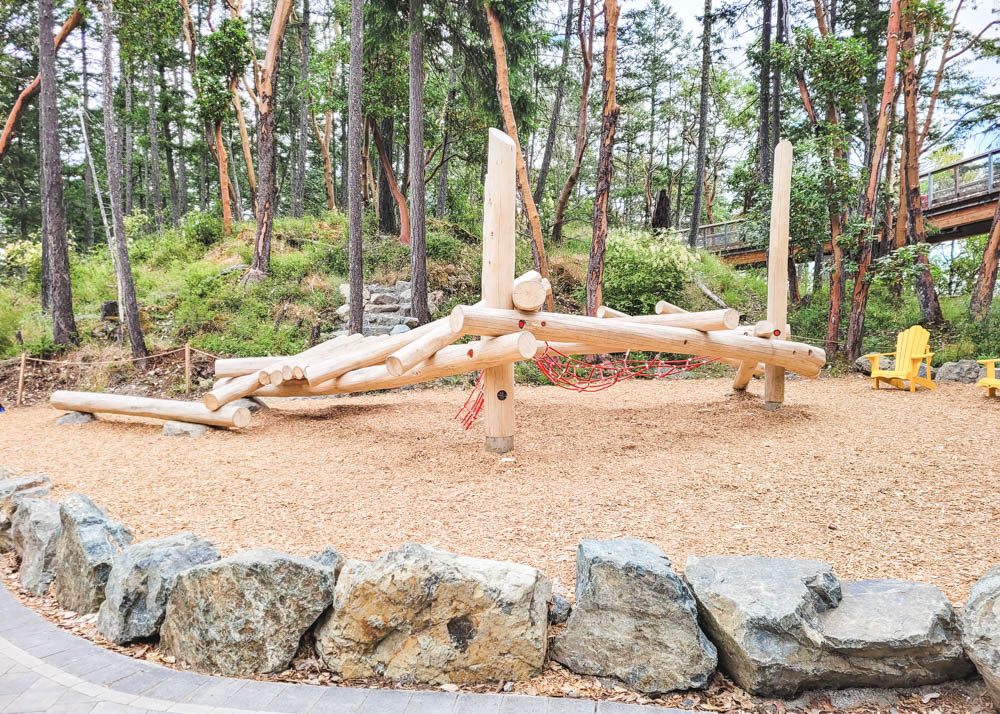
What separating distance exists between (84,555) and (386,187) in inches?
510

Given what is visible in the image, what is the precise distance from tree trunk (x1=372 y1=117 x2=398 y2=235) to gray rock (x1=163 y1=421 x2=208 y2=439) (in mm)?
8517

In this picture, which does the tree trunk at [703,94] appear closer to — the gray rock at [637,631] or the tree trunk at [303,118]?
the tree trunk at [303,118]

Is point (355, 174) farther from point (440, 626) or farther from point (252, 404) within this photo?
point (440, 626)

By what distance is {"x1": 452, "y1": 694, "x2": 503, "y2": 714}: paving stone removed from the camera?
1837 millimetres

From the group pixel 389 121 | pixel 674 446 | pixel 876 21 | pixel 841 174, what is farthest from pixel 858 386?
pixel 389 121

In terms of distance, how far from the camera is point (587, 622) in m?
2.07

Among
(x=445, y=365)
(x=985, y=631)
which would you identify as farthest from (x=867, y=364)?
(x=985, y=631)

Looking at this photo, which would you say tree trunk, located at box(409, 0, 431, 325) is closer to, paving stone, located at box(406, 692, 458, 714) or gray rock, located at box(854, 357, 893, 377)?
gray rock, located at box(854, 357, 893, 377)

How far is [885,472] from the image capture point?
403 cm

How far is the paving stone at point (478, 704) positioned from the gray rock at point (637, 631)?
0.31 m

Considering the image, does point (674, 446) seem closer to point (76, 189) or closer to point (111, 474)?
point (111, 474)

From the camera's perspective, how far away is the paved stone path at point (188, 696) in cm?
186

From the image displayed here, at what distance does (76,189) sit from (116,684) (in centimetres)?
2531

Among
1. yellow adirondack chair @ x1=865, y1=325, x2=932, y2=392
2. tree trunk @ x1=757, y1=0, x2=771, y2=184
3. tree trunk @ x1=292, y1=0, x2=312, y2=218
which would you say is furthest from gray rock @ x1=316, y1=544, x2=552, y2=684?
tree trunk @ x1=292, y1=0, x2=312, y2=218
